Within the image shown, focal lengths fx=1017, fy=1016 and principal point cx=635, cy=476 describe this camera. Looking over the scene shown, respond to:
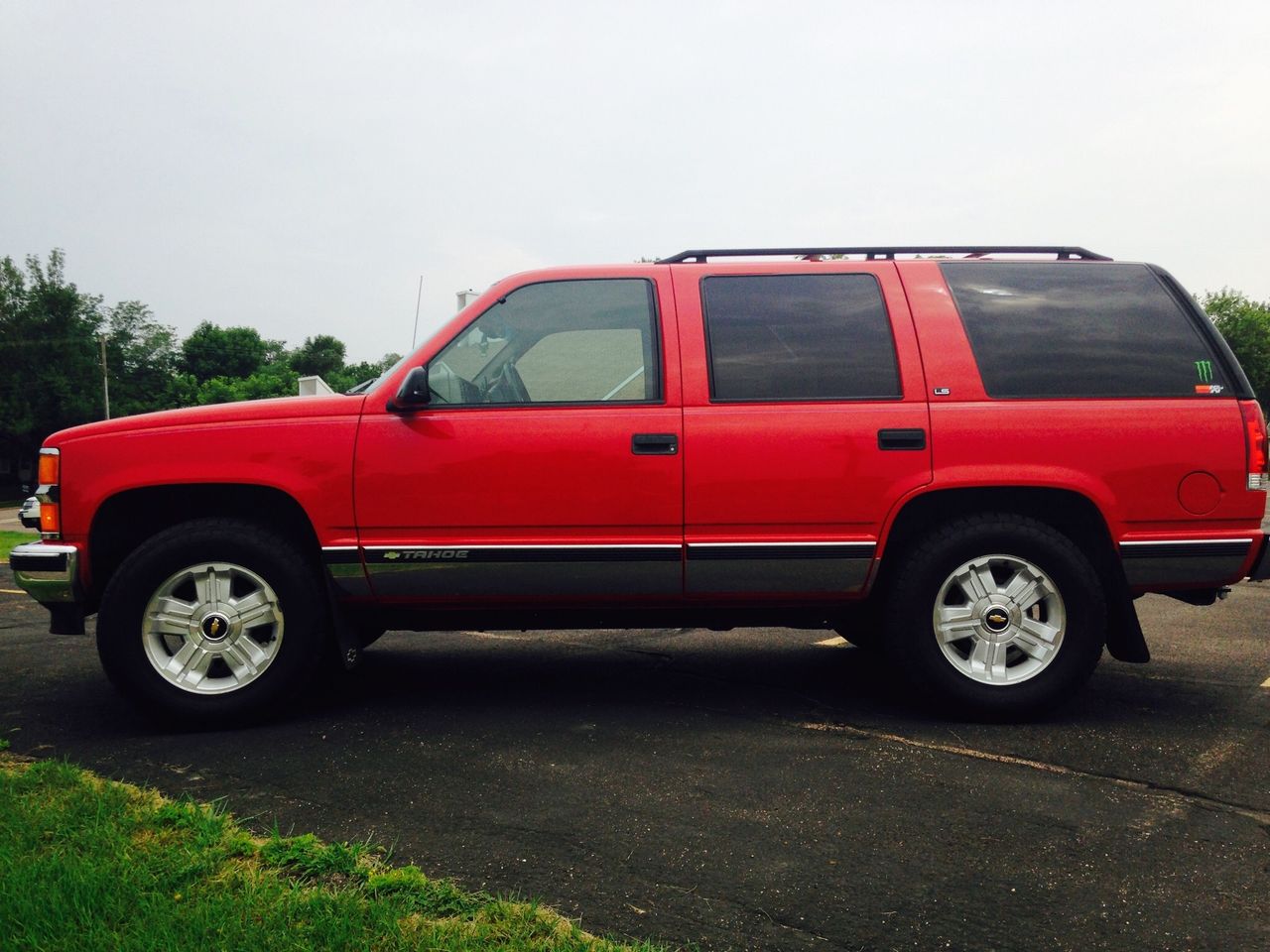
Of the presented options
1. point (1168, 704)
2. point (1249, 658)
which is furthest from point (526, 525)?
point (1249, 658)

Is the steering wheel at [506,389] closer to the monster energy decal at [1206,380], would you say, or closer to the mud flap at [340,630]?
the mud flap at [340,630]

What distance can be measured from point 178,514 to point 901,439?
10.3 feet

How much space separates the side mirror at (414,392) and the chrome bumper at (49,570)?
149 cm

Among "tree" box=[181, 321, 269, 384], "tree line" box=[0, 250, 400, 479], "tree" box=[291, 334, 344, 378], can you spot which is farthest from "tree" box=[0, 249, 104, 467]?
"tree" box=[291, 334, 344, 378]

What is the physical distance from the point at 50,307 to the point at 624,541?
72574mm

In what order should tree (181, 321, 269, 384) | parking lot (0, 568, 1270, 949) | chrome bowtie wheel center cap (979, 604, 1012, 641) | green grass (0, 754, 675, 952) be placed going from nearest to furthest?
green grass (0, 754, 675, 952)
parking lot (0, 568, 1270, 949)
chrome bowtie wheel center cap (979, 604, 1012, 641)
tree (181, 321, 269, 384)

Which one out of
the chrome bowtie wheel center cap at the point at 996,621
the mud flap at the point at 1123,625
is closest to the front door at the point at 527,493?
the chrome bowtie wheel center cap at the point at 996,621

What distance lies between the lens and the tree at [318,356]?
117 meters

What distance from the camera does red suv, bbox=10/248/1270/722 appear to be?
4.20 metres

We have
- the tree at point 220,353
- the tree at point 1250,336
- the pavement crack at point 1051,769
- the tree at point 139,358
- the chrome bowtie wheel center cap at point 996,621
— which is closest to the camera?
the pavement crack at point 1051,769

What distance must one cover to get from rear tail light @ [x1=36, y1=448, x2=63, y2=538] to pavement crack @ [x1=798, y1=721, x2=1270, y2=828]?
324 centimetres

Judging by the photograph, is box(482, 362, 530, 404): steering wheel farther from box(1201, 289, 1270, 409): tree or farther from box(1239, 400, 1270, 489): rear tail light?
box(1201, 289, 1270, 409): tree

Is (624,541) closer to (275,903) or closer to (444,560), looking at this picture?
(444,560)

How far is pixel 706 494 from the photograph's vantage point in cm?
421
